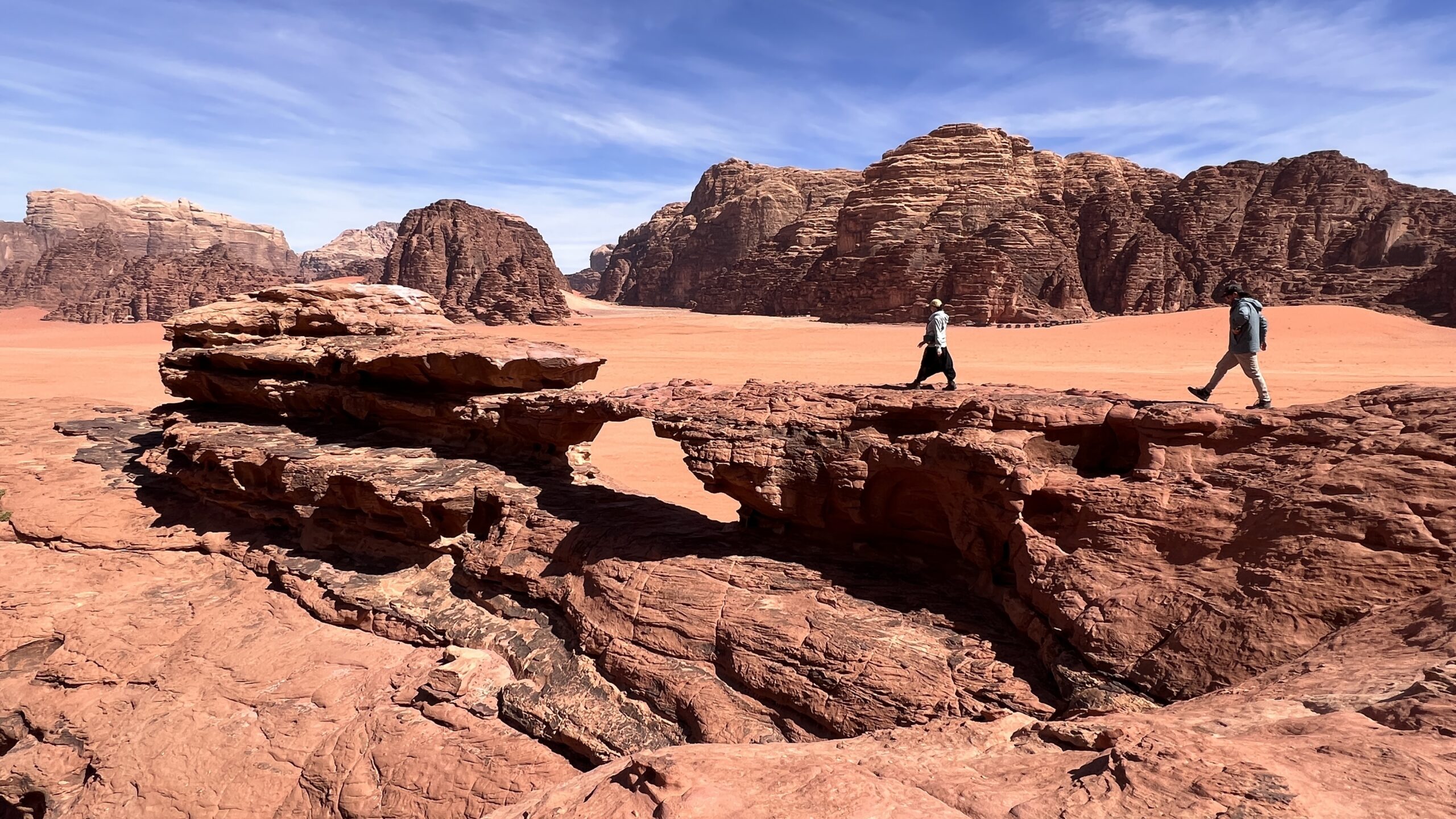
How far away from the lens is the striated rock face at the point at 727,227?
7038cm

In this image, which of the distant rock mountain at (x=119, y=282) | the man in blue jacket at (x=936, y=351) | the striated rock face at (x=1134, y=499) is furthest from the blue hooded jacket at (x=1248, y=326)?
the distant rock mountain at (x=119, y=282)

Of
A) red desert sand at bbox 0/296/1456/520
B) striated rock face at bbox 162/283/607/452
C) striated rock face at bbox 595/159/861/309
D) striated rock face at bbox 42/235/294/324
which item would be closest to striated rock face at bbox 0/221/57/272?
striated rock face at bbox 42/235/294/324

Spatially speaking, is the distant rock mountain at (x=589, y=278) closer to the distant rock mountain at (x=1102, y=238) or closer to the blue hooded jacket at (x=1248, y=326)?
the distant rock mountain at (x=1102, y=238)

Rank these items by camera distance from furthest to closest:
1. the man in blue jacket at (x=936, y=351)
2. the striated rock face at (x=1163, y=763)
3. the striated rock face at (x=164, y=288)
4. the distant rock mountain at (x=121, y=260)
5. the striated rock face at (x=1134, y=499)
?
the distant rock mountain at (x=121, y=260)
the striated rock face at (x=164, y=288)
the man in blue jacket at (x=936, y=351)
the striated rock face at (x=1134, y=499)
the striated rock face at (x=1163, y=763)

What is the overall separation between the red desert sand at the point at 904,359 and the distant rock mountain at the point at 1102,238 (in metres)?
3.69

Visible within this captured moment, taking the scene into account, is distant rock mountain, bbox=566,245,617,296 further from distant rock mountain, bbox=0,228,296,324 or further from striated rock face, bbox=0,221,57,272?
striated rock face, bbox=0,221,57,272

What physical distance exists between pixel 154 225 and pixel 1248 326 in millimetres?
126277

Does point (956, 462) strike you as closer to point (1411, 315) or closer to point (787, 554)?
point (787, 554)

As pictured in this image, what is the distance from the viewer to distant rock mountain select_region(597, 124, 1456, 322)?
36219mm

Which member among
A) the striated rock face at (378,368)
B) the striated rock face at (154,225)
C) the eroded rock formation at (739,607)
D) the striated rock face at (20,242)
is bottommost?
the eroded rock formation at (739,607)

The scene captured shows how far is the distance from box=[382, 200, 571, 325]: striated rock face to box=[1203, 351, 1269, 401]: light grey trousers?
4396cm

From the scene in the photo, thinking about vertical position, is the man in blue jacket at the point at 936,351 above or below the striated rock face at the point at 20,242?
below

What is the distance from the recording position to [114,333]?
46969 mm

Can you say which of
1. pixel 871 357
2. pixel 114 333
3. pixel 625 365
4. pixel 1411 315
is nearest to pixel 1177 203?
pixel 1411 315
